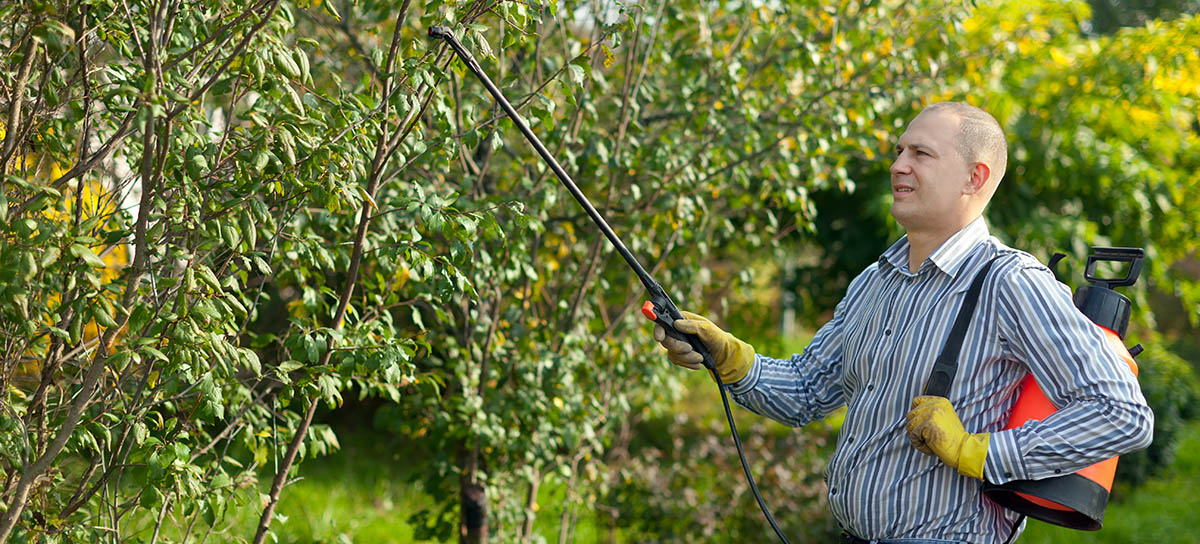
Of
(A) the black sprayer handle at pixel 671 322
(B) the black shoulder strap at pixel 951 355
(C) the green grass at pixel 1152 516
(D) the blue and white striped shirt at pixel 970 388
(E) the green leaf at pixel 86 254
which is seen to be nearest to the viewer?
(E) the green leaf at pixel 86 254

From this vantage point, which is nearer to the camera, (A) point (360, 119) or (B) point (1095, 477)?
(B) point (1095, 477)

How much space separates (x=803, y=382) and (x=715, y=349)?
0.81 feet

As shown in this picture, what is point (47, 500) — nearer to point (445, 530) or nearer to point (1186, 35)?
point (445, 530)

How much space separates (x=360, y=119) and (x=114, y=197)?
687 mm

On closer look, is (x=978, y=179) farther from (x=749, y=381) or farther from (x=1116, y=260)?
(x=749, y=381)

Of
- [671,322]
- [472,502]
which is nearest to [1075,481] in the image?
[671,322]

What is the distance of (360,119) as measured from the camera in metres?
2.08

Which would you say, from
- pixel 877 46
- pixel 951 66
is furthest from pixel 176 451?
pixel 951 66

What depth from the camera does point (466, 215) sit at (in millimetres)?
2266

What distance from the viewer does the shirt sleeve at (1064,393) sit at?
5.73ft

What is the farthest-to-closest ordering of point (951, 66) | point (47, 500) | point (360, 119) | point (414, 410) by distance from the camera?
point (951, 66), point (414, 410), point (47, 500), point (360, 119)

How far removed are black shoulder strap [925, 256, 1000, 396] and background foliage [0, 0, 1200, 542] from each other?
1.02 metres

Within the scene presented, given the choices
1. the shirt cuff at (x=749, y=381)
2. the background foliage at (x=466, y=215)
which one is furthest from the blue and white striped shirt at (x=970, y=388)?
the background foliage at (x=466, y=215)

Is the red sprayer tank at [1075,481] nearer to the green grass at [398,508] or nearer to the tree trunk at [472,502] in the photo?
the tree trunk at [472,502]
